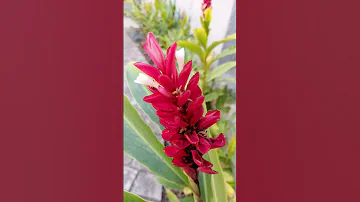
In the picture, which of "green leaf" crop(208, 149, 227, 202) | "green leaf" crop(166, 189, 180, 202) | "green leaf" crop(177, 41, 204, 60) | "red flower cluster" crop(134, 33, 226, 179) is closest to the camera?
"red flower cluster" crop(134, 33, 226, 179)

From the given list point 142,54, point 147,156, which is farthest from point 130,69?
point 147,156

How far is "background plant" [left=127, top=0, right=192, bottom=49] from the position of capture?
77cm

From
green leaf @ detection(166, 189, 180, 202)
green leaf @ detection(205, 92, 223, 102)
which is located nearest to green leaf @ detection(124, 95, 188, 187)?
green leaf @ detection(166, 189, 180, 202)

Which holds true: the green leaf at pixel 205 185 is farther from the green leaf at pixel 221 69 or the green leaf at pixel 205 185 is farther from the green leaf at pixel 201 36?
the green leaf at pixel 201 36

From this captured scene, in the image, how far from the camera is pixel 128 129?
0.66 metres

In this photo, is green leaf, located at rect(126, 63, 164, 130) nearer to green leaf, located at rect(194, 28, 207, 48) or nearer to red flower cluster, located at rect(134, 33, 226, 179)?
red flower cluster, located at rect(134, 33, 226, 179)

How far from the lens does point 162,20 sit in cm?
86

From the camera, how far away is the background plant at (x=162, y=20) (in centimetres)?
77

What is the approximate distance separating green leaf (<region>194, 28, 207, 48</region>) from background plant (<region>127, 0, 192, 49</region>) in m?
0.03

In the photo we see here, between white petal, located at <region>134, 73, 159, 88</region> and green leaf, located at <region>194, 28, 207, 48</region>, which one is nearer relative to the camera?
white petal, located at <region>134, 73, 159, 88</region>

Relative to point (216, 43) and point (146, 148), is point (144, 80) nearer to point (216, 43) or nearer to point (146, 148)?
point (146, 148)

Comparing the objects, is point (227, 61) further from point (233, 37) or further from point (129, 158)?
point (129, 158)

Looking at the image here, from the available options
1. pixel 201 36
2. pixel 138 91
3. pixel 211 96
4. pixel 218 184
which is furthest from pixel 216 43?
pixel 218 184

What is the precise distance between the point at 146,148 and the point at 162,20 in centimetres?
40
